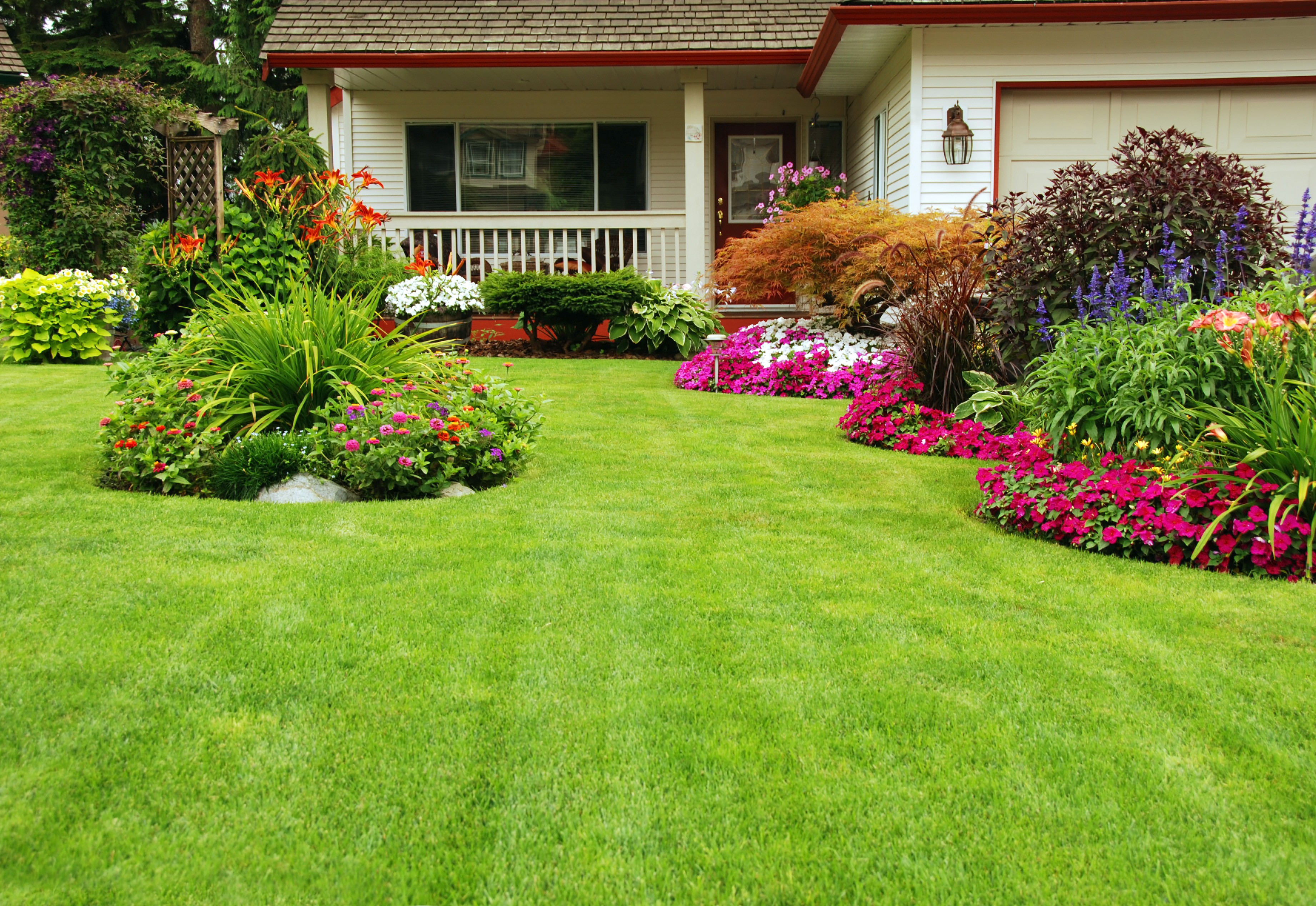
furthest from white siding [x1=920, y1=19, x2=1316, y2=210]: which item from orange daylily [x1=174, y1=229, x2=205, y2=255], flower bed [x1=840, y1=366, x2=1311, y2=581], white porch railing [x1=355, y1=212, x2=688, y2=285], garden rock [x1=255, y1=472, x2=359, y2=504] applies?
garden rock [x1=255, y1=472, x2=359, y2=504]

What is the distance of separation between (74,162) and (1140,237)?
36.6 feet

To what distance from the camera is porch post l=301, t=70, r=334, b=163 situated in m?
12.6

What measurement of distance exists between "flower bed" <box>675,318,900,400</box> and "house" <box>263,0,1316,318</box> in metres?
2.15

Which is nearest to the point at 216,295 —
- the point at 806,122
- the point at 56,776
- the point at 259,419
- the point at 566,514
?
the point at 259,419

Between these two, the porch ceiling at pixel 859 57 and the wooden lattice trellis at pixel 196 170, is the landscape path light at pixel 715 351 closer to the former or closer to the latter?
the porch ceiling at pixel 859 57

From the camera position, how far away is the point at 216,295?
5.83 metres

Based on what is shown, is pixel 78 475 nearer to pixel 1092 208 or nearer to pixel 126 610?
pixel 126 610

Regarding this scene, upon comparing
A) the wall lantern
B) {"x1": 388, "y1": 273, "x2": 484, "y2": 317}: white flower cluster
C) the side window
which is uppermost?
the side window

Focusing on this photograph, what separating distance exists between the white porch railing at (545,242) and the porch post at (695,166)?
0.19 metres

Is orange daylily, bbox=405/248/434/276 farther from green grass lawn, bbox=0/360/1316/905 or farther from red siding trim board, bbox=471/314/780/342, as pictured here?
green grass lawn, bbox=0/360/1316/905

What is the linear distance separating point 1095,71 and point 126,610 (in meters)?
10.4

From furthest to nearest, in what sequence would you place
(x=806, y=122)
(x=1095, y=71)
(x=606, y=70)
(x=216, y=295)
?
1. (x=806, y=122)
2. (x=606, y=70)
3. (x=1095, y=71)
4. (x=216, y=295)

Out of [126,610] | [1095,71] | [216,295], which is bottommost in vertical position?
[126,610]

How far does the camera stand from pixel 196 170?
857 centimetres
